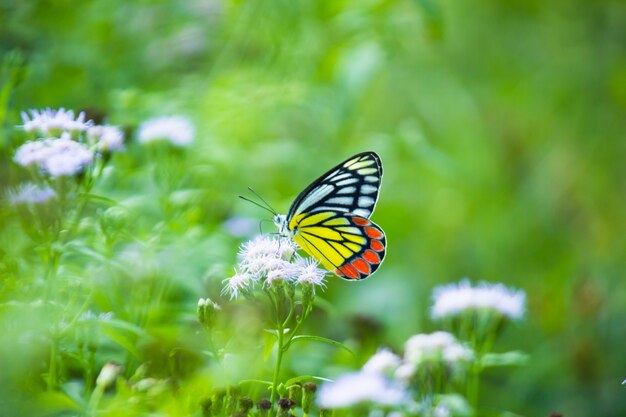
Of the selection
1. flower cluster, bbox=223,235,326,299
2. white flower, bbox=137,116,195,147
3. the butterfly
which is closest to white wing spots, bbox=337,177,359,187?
the butterfly

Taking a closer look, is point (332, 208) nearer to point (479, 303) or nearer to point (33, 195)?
point (479, 303)

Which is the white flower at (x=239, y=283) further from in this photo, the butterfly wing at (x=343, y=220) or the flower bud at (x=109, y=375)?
the butterfly wing at (x=343, y=220)

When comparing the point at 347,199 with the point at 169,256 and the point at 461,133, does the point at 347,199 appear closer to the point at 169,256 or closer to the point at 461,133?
the point at 169,256

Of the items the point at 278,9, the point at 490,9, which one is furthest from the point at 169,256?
the point at 490,9

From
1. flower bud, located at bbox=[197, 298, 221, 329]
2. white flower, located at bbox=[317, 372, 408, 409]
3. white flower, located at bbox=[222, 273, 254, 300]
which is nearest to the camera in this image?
white flower, located at bbox=[317, 372, 408, 409]

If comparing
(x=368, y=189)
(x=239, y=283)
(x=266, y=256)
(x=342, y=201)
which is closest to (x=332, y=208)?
(x=342, y=201)

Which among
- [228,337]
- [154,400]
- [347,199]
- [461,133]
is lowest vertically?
[154,400]

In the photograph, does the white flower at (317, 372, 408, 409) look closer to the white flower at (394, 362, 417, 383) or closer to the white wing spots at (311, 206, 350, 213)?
the white flower at (394, 362, 417, 383)
